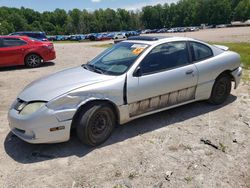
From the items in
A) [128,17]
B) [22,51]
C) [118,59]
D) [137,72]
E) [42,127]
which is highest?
[118,59]

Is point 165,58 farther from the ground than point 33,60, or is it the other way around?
point 165,58

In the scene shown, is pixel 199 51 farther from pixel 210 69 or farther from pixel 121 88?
pixel 121 88

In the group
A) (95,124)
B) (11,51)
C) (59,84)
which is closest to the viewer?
(95,124)

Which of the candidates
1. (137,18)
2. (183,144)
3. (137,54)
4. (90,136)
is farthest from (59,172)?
(137,18)

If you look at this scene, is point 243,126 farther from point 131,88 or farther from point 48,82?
point 48,82

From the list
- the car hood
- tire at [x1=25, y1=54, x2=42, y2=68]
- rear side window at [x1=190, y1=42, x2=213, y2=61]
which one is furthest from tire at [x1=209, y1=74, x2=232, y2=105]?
Answer: tire at [x1=25, y1=54, x2=42, y2=68]

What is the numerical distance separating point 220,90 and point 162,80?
1.68 m

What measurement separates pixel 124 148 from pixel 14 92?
442cm

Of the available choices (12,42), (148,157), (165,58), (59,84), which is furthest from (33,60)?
(148,157)

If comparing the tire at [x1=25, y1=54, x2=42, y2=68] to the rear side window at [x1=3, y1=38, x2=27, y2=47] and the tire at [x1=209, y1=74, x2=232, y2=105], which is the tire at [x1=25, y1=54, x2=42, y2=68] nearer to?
the rear side window at [x1=3, y1=38, x2=27, y2=47]

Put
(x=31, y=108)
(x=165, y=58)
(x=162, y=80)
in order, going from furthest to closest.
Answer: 1. (x=165, y=58)
2. (x=162, y=80)
3. (x=31, y=108)

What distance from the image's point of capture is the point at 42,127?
3.53 meters

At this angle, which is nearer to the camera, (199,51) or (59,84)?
(59,84)

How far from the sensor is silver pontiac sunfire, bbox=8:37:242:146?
3605 mm
